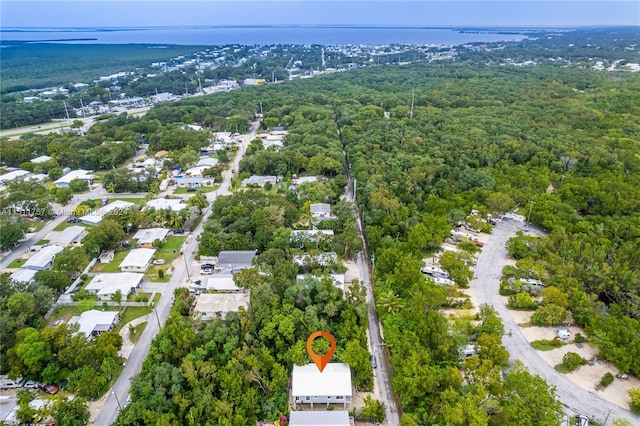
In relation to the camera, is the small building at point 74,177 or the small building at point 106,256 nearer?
the small building at point 106,256

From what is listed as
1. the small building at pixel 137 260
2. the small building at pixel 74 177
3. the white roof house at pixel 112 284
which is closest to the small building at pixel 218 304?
the white roof house at pixel 112 284

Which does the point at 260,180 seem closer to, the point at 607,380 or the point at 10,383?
the point at 10,383

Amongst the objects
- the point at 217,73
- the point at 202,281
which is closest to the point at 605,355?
the point at 202,281

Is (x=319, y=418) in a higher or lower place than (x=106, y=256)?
higher

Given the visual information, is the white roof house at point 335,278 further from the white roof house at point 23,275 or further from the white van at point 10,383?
the white roof house at point 23,275

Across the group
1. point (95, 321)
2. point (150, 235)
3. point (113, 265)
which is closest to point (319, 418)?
point (95, 321)

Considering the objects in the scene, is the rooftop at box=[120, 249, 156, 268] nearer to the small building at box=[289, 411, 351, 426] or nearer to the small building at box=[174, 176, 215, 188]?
the small building at box=[174, 176, 215, 188]

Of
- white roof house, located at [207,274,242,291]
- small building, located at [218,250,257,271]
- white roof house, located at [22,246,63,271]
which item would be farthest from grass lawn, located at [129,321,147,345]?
white roof house, located at [22,246,63,271]
